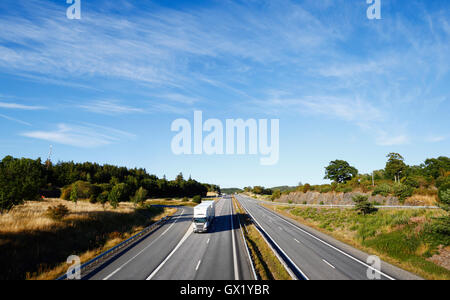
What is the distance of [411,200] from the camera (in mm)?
35906

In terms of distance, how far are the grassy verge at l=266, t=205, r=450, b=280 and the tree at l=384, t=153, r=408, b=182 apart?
62262 millimetres

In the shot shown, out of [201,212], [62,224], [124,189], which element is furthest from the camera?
[124,189]

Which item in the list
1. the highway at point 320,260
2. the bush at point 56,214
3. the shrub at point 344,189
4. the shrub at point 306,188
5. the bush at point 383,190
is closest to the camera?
the highway at point 320,260

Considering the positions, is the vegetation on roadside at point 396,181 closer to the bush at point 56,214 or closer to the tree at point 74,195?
the bush at point 56,214

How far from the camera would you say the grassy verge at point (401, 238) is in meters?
17.0

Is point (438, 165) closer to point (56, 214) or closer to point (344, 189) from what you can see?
point (344, 189)

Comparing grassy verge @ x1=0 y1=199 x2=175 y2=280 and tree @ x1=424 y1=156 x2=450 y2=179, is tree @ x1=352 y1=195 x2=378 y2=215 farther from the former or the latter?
tree @ x1=424 y1=156 x2=450 y2=179

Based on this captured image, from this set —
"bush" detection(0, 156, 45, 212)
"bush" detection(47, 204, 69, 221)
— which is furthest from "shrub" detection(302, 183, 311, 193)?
"bush" detection(0, 156, 45, 212)

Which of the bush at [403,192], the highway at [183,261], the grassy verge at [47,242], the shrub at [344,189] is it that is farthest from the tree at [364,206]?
the grassy verge at [47,242]

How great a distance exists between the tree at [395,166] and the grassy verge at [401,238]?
62.3 m

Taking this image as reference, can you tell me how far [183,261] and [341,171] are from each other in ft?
304

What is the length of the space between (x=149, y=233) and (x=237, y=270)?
700 inches
